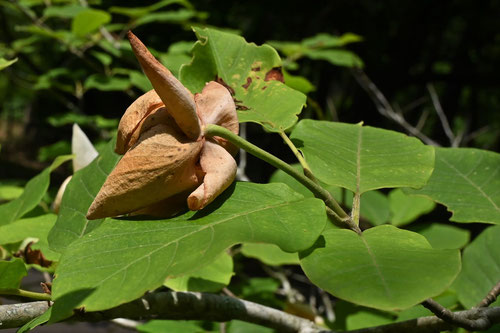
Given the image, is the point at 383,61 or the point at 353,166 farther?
the point at 383,61

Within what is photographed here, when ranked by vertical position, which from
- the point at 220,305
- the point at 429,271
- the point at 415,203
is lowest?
the point at 415,203

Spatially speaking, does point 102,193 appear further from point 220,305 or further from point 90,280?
point 220,305

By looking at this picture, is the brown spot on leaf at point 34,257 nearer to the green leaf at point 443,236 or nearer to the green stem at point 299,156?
the green stem at point 299,156

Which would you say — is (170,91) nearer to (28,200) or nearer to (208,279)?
(208,279)

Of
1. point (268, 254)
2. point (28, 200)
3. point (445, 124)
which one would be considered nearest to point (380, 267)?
point (28, 200)

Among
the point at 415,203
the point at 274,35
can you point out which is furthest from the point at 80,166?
the point at 274,35

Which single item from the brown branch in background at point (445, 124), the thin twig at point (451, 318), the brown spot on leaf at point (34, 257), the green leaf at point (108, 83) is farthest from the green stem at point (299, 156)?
the green leaf at point (108, 83)
